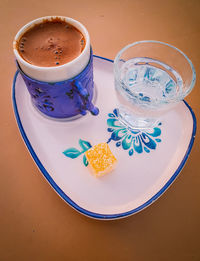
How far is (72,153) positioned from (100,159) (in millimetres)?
88

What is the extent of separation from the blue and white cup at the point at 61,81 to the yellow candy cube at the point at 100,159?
0.11 m

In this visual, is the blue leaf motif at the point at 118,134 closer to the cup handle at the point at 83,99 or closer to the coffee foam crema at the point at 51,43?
the cup handle at the point at 83,99

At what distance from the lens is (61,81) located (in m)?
0.43

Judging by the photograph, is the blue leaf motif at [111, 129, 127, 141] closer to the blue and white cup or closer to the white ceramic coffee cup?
the blue and white cup

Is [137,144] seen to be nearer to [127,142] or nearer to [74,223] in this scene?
[127,142]

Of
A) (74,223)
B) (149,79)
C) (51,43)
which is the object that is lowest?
(74,223)

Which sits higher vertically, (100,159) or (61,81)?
(61,81)

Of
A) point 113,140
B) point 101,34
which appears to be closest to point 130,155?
point 113,140

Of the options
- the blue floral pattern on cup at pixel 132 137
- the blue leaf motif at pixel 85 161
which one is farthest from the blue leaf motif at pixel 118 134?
the blue leaf motif at pixel 85 161

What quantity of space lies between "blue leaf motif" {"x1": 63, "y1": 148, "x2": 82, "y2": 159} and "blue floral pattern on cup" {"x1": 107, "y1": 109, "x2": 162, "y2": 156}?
0.33 feet

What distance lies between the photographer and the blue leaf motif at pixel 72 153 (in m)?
0.52

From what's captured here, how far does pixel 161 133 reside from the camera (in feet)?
1.86

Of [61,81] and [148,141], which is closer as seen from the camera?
[61,81]

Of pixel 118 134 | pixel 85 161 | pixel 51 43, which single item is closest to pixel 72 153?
pixel 85 161
